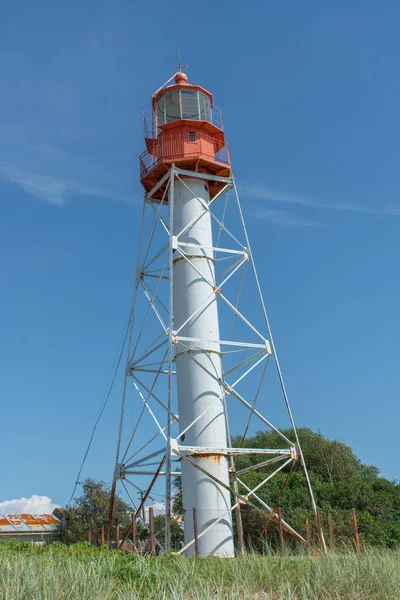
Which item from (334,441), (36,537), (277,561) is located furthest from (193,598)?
(334,441)

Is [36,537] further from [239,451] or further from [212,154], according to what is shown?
[212,154]

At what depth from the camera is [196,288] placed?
66.6 feet

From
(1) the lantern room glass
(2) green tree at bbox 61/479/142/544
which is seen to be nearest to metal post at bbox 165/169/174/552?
(1) the lantern room glass

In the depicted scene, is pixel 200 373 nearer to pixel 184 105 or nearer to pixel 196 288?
pixel 196 288

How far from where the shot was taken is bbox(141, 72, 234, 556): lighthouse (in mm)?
18078

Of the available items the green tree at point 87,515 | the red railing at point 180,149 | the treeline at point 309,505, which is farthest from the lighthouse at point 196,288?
the green tree at point 87,515

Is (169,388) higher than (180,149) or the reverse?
the reverse

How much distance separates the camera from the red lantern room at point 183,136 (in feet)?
72.4

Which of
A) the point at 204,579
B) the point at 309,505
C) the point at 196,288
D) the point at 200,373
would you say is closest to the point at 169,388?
the point at 200,373

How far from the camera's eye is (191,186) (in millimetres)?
22047

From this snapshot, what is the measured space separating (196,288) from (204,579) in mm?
11595

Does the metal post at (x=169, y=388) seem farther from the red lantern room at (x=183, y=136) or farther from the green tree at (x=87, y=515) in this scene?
the green tree at (x=87, y=515)

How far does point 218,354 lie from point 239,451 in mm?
3257

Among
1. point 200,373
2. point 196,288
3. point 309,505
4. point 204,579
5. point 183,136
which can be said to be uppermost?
point 183,136
